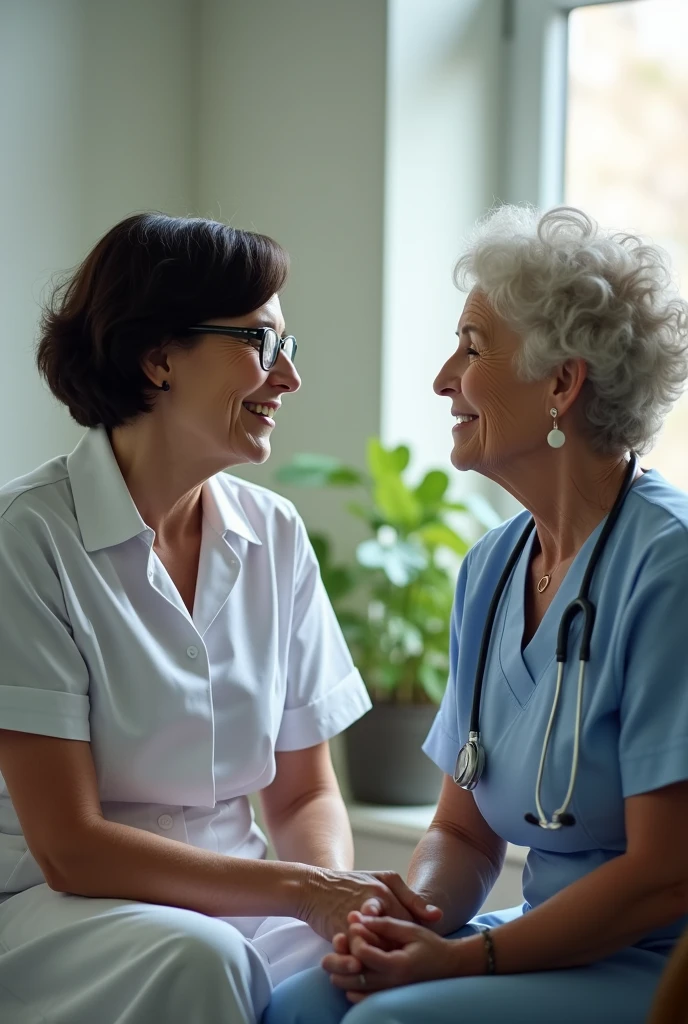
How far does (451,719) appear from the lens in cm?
176

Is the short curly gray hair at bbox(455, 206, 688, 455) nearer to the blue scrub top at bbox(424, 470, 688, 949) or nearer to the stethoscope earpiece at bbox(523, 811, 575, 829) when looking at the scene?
the blue scrub top at bbox(424, 470, 688, 949)

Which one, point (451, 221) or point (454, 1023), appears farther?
point (451, 221)

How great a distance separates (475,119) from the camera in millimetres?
2986

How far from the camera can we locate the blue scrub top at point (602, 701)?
4.59ft

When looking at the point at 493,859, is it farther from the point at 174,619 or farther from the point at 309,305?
the point at 309,305

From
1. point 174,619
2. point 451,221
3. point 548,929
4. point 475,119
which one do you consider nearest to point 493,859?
point 548,929

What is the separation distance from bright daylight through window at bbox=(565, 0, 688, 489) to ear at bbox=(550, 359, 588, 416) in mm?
1309

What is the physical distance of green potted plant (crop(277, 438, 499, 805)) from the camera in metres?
2.69

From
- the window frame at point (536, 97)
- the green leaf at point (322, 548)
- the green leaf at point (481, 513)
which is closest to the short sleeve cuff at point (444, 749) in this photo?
the green leaf at point (481, 513)

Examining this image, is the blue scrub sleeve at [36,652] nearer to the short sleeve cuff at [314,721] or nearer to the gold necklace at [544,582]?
the short sleeve cuff at [314,721]

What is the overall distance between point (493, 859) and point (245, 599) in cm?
55

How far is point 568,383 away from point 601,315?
0.10 meters

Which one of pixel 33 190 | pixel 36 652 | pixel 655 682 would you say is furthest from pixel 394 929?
pixel 33 190

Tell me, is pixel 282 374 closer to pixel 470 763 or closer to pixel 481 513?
pixel 470 763
